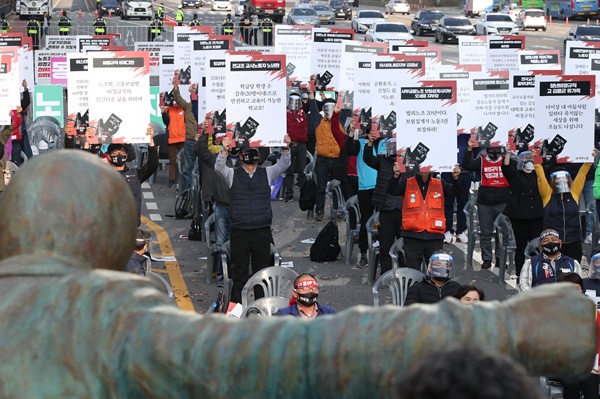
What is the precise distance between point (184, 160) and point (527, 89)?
625cm

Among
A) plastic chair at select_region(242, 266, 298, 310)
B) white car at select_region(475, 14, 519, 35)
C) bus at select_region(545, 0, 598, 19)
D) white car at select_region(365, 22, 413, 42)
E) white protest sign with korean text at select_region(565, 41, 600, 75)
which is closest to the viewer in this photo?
plastic chair at select_region(242, 266, 298, 310)

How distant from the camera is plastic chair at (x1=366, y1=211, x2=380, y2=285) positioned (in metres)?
15.0

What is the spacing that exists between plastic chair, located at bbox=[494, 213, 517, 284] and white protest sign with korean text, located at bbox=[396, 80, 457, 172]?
6.69 ft

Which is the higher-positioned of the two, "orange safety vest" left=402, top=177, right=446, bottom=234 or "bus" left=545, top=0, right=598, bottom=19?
"bus" left=545, top=0, right=598, bottom=19

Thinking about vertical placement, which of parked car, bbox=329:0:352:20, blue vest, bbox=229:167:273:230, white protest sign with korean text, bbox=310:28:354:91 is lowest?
blue vest, bbox=229:167:273:230

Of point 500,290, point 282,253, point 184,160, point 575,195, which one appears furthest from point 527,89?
point 184,160

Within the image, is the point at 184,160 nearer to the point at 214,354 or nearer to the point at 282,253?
the point at 282,253

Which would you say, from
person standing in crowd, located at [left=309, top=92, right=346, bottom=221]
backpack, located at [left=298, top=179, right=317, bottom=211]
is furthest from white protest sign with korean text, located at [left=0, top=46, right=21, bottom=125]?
backpack, located at [left=298, top=179, right=317, bottom=211]

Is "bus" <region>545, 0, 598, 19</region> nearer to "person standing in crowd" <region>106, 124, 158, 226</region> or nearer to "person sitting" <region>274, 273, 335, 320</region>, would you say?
"person standing in crowd" <region>106, 124, 158, 226</region>

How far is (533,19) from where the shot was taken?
62969 mm

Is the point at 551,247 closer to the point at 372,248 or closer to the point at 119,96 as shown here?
the point at 372,248

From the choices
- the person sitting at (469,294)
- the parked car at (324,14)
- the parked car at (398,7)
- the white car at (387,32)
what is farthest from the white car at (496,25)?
the person sitting at (469,294)

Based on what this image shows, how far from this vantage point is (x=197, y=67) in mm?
20219

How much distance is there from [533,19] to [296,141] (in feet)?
149
